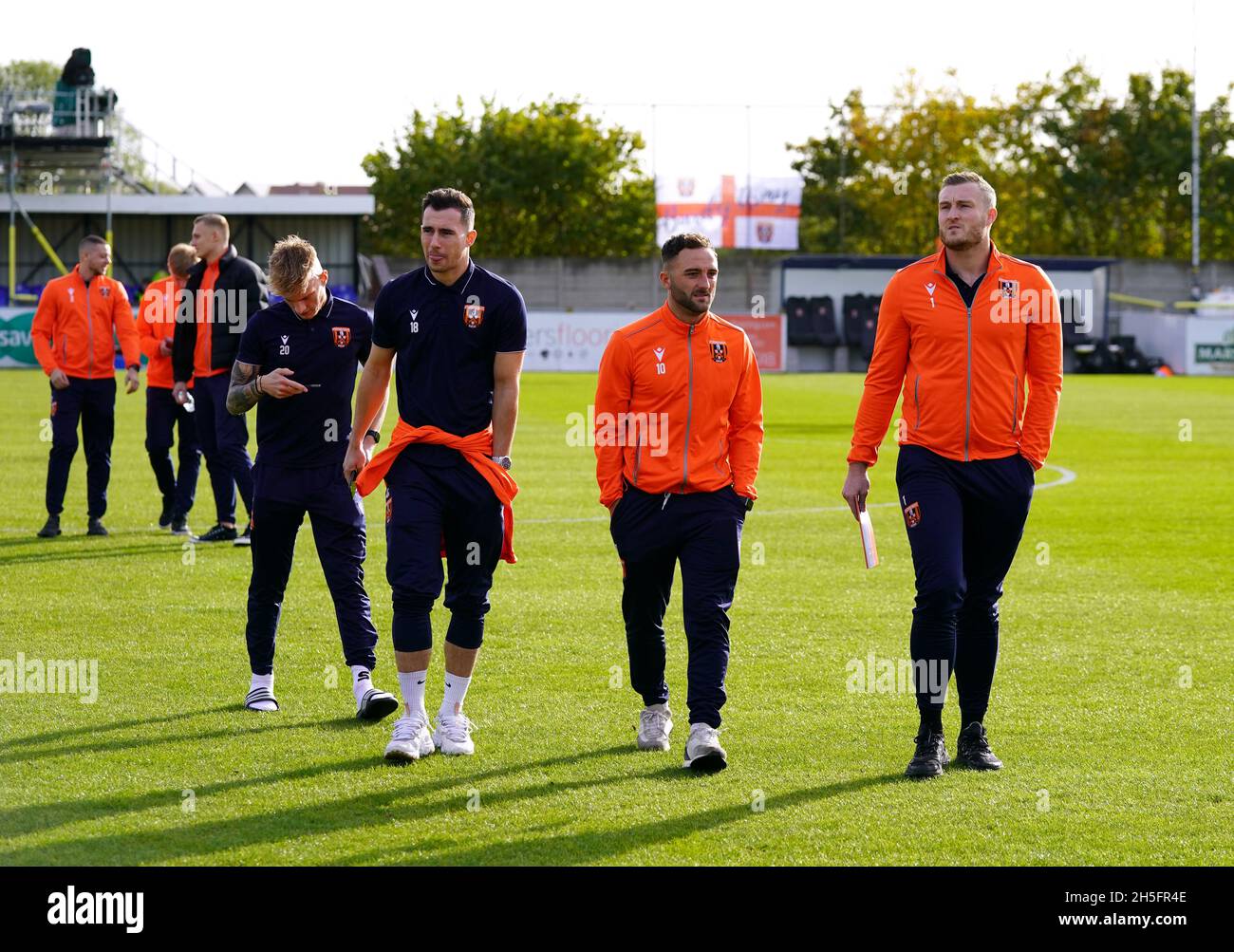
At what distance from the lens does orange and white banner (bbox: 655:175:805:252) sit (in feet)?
227

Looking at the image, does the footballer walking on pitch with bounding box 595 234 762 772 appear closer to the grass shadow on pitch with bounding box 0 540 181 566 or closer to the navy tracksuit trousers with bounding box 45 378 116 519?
the grass shadow on pitch with bounding box 0 540 181 566

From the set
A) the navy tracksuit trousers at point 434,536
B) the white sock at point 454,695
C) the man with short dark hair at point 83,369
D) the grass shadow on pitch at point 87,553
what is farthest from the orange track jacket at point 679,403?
the man with short dark hair at point 83,369

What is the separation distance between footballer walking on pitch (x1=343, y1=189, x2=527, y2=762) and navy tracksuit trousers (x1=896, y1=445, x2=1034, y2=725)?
1.59 metres

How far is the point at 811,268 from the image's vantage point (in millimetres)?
62125

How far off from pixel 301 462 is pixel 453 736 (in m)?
1.53

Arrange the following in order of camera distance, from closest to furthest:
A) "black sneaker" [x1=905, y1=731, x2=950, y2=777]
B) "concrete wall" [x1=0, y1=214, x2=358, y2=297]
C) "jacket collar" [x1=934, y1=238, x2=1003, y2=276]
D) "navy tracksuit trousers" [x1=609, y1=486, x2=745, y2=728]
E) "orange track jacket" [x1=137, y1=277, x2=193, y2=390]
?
"black sneaker" [x1=905, y1=731, x2=950, y2=777]
"jacket collar" [x1=934, y1=238, x2=1003, y2=276]
"navy tracksuit trousers" [x1=609, y1=486, x2=745, y2=728]
"orange track jacket" [x1=137, y1=277, x2=193, y2=390]
"concrete wall" [x1=0, y1=214, x2=358, y2=297]

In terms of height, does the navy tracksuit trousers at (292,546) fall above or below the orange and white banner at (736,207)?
below

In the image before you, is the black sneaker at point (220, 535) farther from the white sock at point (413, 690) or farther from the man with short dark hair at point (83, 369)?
the white sock at point (413, 690)

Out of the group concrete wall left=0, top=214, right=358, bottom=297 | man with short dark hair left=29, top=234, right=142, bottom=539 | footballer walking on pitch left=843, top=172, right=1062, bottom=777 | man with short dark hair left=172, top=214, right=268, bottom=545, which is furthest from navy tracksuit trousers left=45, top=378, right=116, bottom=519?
concrete wall left=0, top=214, right=358, bottom=297

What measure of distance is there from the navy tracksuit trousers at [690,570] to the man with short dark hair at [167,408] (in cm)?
707

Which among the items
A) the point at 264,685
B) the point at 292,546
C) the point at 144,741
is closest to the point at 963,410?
the point at 292,546

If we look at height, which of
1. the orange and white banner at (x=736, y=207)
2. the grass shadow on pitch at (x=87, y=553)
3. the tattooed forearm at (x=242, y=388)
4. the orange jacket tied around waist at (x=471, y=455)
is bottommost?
the grass shadow on pitch at (x=87, y=553)

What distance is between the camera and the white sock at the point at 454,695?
22.0ft

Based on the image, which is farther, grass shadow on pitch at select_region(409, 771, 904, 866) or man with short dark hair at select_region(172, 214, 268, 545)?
man with short dark hair at select_region(172, 214, 268, 545)
